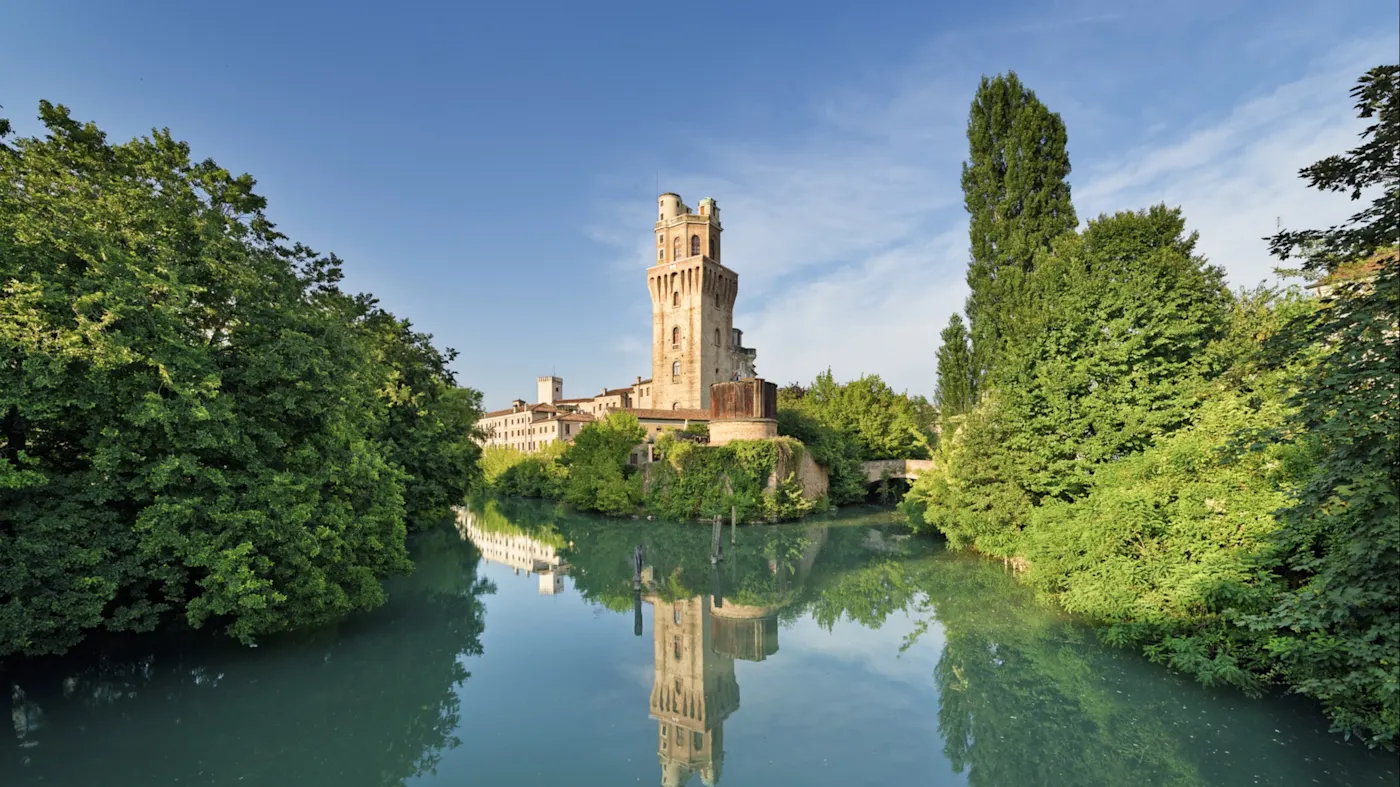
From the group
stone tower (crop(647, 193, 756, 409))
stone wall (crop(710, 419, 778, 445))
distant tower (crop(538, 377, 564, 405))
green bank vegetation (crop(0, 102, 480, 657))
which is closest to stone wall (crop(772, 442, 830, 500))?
stone wall (crop(710, 419, 778, 445))

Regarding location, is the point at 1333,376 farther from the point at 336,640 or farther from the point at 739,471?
the point at 739,471

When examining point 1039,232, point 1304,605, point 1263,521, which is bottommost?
point 1304,605

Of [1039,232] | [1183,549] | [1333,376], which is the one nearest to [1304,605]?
[1333,376]

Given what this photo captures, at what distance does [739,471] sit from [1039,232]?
1862cm

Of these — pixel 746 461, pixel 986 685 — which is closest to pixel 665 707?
pixel 986 685

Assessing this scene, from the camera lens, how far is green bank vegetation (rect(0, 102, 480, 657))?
8.67 m

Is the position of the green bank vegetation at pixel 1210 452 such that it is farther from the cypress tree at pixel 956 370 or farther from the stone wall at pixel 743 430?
the stone wall at pixel 743 430

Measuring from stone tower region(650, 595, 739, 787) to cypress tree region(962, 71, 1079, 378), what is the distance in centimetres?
1791

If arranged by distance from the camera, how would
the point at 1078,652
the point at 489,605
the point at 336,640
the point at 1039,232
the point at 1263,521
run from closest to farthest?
1. the point at 1263,521
2. the point at 1078,652
3. the point at 336,640
4. the point at 489,605
5. the point at 1039,232

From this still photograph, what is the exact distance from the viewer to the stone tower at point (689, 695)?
8.71 m

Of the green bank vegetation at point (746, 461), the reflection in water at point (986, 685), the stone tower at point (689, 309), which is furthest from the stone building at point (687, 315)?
the reflection in water at point (986, 685)

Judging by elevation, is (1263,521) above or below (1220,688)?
above

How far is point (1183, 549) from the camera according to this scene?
1064 centimetres

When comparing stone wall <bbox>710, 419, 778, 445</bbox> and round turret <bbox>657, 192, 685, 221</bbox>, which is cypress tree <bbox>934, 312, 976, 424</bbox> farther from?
round turret <bbox>657, 192, 685, 221</bbox>
